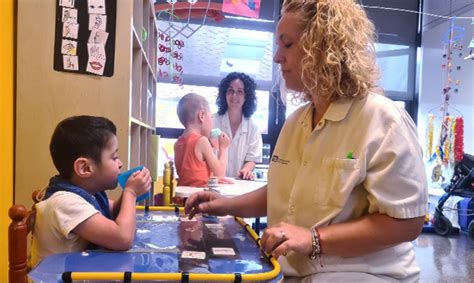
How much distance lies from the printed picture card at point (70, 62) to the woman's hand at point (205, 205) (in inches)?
30.5

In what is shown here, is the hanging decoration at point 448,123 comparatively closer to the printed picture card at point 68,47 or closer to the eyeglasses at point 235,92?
the eyeglasses at point 235,92

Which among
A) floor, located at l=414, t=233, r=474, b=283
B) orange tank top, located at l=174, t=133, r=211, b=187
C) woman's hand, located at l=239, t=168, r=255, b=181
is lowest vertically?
floor, located at l=414, t=233, r=474, b=283

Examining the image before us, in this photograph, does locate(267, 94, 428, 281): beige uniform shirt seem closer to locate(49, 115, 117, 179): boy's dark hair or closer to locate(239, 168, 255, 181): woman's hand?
locate(49, 115, 117, 179): boy's dark hair

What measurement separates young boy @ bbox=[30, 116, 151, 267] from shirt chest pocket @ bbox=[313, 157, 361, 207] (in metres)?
0.48

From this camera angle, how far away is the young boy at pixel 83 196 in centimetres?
99

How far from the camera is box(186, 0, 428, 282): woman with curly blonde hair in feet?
2.90

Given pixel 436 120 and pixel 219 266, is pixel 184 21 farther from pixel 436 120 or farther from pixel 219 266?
pixel 219 266

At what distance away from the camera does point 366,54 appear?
1006 mm

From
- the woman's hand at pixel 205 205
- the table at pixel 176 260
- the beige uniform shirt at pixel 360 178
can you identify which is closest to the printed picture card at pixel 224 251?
the table at pixel 176 260

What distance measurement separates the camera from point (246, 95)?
3.18 metres

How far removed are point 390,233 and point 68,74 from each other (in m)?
1.36

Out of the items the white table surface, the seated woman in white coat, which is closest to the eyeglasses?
the seated woman in white coat

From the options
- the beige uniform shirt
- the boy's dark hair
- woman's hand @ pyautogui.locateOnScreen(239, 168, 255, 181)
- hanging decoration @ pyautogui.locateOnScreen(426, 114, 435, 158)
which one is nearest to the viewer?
the beige uniform shirt

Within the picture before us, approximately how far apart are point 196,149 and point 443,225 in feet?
10.8
